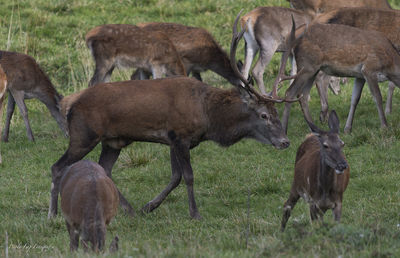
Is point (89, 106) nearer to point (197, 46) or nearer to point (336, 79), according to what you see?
point (197, 46)

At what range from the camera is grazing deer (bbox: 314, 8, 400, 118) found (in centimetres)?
1186

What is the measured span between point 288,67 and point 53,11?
569 centimetres

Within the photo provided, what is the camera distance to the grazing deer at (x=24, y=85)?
12.2 metres

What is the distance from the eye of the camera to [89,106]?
26.6 feet

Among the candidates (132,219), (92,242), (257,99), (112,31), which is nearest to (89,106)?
(132,219)

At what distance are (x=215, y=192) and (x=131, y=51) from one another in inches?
155

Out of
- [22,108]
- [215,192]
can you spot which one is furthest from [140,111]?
[22,108]

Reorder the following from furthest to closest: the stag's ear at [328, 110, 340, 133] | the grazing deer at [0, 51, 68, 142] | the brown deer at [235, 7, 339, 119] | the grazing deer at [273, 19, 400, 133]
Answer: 1. the brown deer at [235, 7, 339, 119]
2. the grazing deer at [0, 51, 68, 142]
3. the grazing deer at [273, 19, 400, 133]
4. the stag's ear at [328, 110, 340, 133]

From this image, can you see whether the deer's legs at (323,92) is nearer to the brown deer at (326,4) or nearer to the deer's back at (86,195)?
the brown deer at (326,4)

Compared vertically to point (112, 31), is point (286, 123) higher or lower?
lower

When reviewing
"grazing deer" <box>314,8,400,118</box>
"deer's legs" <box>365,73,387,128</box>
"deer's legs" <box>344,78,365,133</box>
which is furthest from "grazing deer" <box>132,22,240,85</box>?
"deer's legs" <box>365,73,387,128</box>

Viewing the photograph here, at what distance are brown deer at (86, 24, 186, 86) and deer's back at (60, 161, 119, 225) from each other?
17.7 ft

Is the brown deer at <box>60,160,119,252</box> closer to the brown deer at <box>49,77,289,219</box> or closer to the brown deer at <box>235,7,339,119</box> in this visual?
the brown deer at <box>49,77,289,219</box>

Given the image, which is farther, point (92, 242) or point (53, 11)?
point (53, 11)
